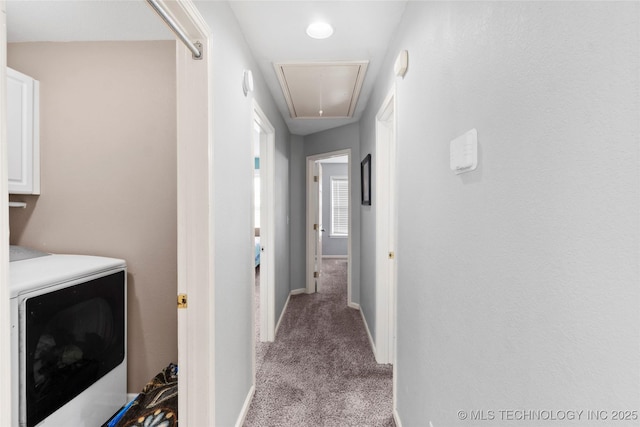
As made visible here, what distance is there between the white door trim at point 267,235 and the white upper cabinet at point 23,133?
160 cm

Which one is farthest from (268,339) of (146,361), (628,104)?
(628,104)

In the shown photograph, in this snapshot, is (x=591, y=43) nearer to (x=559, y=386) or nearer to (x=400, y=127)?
(x=559, y=386)

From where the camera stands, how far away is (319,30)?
1.84 meters

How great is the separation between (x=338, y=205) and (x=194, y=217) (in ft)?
21.6

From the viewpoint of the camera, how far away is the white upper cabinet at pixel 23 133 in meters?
1.86

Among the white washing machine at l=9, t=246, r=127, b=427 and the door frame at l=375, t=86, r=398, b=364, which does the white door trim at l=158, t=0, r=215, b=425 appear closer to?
the white washing machine at l=9, t=246, r=127, b=427

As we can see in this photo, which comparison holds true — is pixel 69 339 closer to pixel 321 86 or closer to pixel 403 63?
pixel 403 63

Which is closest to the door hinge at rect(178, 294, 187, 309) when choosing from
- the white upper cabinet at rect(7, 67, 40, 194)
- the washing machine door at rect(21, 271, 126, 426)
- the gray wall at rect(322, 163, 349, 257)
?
the washing machine door at rect(21, 271, 126, 426)

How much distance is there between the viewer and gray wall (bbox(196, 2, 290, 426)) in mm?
1460

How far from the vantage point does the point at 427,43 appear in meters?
1.31

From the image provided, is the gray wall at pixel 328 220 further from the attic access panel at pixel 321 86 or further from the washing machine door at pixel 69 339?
the washing machine door at pixel 69 339

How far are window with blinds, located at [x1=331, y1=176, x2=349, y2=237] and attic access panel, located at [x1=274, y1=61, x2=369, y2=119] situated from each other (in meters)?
4.25

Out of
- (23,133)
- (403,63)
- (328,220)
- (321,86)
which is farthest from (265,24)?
(328,220)

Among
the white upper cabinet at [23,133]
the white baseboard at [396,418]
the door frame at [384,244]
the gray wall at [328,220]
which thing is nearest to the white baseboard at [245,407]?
the white baseboard at [396,418]
